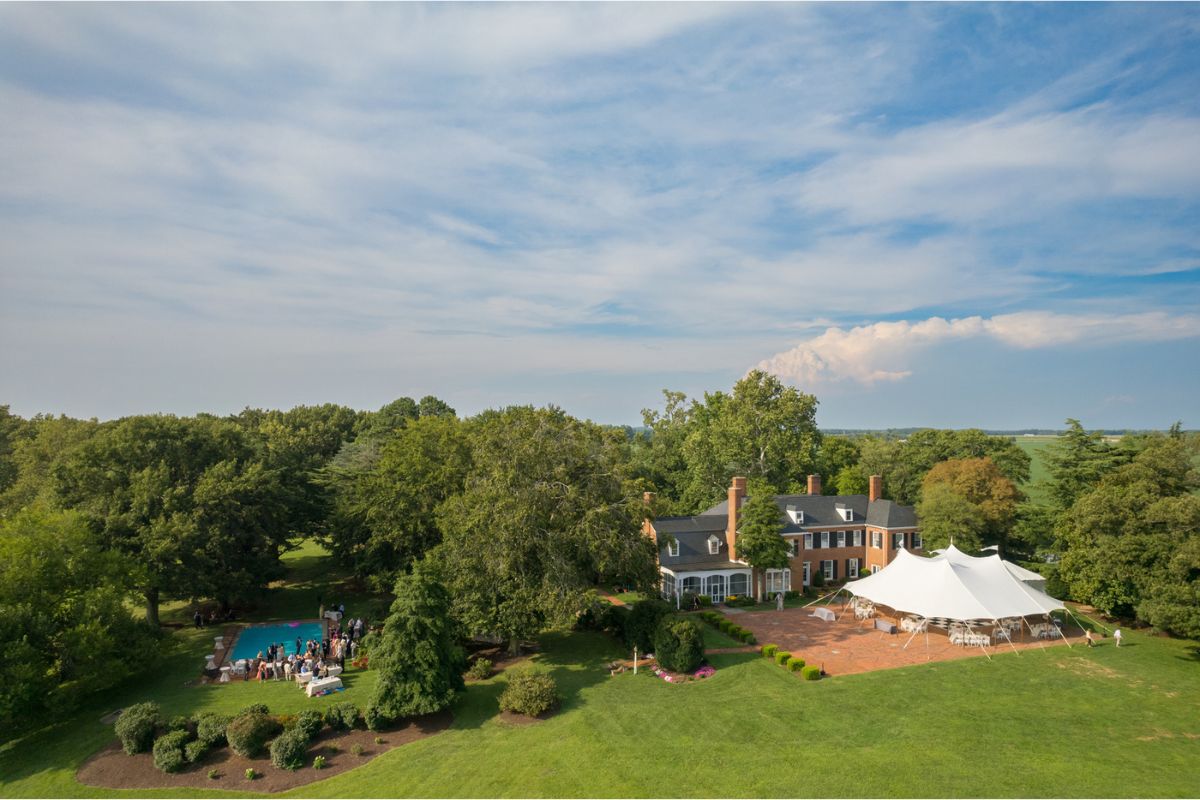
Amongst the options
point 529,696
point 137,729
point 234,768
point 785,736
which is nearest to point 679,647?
point 785,736

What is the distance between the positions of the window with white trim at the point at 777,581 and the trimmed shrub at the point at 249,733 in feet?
93.9

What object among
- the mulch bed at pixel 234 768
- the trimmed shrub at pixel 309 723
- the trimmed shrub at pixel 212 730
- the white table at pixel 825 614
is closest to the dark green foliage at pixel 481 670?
the mulch bed at pixel 234 768

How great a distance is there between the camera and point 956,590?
1149 inches

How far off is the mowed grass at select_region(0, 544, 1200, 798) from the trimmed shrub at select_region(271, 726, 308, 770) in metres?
1.35

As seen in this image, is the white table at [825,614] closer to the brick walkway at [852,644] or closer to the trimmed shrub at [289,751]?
the brick walkway at [852,644]

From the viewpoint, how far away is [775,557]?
120 feet

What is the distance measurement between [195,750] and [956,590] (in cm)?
3138

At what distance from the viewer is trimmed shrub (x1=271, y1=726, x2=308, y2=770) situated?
62.6 feet

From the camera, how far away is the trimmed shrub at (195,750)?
63.4 feet

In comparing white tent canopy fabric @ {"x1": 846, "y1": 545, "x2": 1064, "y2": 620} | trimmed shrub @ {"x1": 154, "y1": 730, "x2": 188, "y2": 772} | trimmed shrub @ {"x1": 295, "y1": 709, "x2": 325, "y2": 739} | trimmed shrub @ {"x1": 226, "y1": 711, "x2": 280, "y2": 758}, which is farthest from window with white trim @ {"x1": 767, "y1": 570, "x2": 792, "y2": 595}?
trimmed shrub @ {"x1": 154, "y1": 730, "x2": 188, "y2": 772}

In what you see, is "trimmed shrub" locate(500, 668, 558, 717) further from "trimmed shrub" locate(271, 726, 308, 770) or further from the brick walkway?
the brick walkway

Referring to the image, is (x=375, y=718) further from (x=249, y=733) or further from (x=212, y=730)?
(x=212, y=730)

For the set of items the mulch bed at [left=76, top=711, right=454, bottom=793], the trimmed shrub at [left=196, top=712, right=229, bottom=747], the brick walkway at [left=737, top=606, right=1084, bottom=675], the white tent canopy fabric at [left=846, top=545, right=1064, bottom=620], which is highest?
the white tent canopy fabric at [left=846, top=545, right=1064, bottom=620]

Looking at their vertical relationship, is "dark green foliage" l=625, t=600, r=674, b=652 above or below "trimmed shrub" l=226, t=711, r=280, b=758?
above
